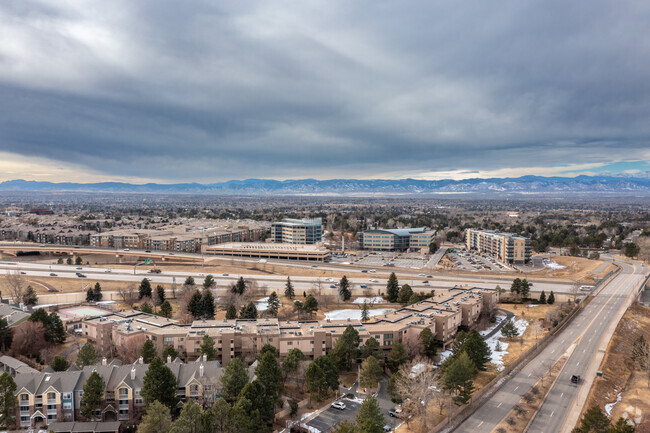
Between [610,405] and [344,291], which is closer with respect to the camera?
[610,405]

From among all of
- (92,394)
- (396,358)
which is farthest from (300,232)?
(92,394)

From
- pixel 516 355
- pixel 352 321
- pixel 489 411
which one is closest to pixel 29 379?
pixel 352 321

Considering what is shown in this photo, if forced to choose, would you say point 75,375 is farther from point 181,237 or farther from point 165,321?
point 181,237

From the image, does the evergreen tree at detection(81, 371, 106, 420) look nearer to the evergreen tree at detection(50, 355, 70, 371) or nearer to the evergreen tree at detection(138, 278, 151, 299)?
the evergreen tree at detection(50, 355, 70, 371)

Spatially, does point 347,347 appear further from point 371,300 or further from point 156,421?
point 371,300

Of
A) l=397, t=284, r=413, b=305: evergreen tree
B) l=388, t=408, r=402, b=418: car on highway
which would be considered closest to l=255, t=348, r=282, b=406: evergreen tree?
l=388, t=408, r=402, b=418: car on highway

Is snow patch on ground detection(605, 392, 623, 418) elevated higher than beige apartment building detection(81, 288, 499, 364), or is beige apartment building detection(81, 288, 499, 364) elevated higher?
beige apartment building detection(81, 288, 499, 364)
